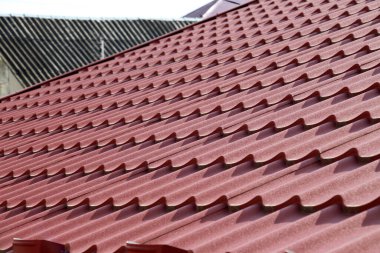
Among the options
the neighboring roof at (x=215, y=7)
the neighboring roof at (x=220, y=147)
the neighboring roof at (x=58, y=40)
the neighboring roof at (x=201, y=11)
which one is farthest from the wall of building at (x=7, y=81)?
the neighboring roof at (x=220, y=147)

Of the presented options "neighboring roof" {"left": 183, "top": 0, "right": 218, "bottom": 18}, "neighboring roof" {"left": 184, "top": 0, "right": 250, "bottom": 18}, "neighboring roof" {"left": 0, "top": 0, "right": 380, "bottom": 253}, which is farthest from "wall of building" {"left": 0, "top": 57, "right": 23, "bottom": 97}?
"neighboring roof" {"left": 0, "top": 0, "right": 380, "bottom": 253}

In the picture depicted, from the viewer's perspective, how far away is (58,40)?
1766 centimetres

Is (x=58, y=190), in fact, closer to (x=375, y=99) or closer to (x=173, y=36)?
(x=375, y=99)

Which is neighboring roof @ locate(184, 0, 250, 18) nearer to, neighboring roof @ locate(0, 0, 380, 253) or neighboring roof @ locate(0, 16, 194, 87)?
neighboring roof @ locate(0, 16, 194, 87)

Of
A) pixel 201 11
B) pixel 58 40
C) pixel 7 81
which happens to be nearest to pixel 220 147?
pixel 7 81

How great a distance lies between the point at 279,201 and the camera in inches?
124

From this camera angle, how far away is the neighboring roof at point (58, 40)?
646 inches

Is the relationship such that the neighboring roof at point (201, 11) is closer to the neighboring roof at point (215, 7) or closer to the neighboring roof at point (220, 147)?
the neighboring roof at point (215, 7)

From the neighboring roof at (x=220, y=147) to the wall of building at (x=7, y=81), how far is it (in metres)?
8.11

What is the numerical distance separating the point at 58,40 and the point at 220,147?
1388 centimetres

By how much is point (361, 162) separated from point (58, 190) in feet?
Result: 6.53

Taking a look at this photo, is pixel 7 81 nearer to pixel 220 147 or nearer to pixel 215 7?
pixel 215 7

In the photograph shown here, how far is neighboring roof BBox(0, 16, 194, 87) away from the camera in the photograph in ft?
53.8

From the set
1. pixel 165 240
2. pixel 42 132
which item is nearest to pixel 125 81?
pixel 42 132
